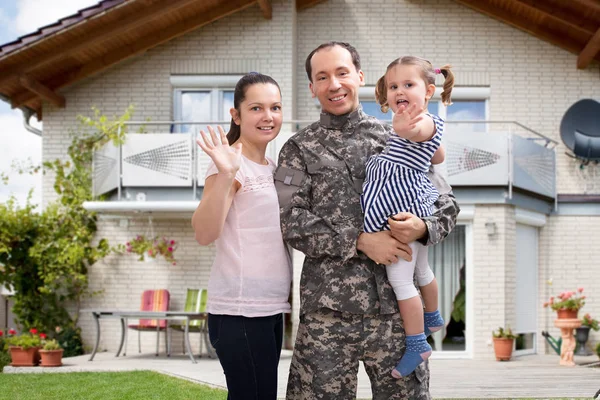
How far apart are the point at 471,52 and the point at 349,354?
12.0 meters

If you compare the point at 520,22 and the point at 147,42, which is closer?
the point at 147,42

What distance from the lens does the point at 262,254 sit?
3201 millimetres

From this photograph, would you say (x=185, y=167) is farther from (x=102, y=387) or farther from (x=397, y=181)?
(x=397, y=181)

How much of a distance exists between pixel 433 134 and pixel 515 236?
10.5 m

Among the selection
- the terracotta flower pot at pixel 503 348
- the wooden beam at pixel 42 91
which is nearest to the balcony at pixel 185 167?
the wooden beam at pixel 42 91

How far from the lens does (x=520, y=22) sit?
1432cm

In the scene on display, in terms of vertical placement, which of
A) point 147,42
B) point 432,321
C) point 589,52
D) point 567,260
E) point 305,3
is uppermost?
point 305,3

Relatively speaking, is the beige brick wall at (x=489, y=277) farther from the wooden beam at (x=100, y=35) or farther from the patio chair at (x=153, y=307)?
the wooden beam at (x=100, y=35)

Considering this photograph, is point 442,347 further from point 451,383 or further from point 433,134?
point 433,134

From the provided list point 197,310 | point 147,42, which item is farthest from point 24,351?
point 147,42

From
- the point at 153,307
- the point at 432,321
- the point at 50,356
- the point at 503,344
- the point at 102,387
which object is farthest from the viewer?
the point at 153,307

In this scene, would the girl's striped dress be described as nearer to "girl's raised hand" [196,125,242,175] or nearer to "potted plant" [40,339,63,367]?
"girl's raised hand" [196,125,242,175]

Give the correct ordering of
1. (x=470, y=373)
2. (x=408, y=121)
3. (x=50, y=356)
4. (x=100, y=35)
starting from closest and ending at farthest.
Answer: (x=408, y=121) → (x=470, y=373) → (x=50, y=356) → (x=100, y=35)

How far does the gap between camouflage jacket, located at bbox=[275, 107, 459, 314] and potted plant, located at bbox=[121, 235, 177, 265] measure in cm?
1017
